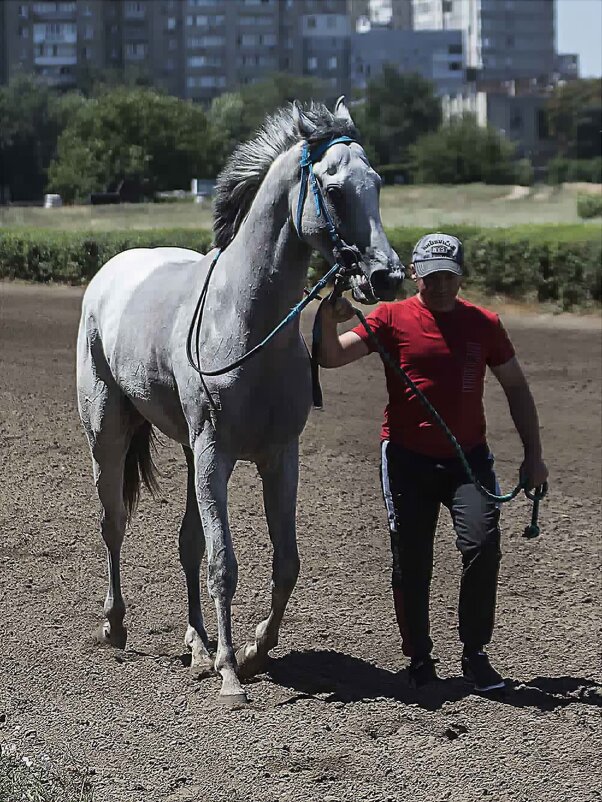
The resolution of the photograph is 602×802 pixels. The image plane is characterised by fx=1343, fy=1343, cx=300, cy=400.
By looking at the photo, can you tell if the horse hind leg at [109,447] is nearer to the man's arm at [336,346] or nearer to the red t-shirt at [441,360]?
the man's arm at [336,346]

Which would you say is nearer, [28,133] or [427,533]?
[427,533]

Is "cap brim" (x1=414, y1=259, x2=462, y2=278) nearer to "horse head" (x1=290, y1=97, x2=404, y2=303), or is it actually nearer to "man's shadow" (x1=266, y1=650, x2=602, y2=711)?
"horse head" (x1=290, y1=97, x2=404, y2=303)

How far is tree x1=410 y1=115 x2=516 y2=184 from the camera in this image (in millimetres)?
78500

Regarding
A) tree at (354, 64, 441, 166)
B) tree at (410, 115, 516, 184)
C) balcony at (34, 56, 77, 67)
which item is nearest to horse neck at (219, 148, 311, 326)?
tree at (410, 115, 516, 184)

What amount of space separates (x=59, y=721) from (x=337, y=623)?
6.09 ft

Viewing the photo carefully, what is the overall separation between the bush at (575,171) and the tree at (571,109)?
69.5 ft

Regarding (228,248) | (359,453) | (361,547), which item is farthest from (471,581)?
(359,453)

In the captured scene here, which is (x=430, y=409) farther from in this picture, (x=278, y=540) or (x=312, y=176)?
(x=312, y=176)

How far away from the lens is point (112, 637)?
646 centimetres

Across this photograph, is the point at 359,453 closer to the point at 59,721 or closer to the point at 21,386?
the point at 21,386

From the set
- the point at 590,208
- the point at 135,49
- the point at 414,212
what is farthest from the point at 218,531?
the point at 135,49

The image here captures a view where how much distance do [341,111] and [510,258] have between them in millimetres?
15710

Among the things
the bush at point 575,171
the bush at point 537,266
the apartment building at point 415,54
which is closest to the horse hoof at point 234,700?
the bush at point 537,266

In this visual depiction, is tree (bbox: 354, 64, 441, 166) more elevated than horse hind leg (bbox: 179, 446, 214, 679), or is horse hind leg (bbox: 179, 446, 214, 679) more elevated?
tree (bbox: 354, 64, 441, 166)
